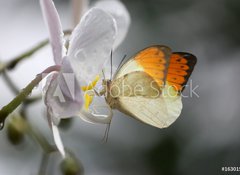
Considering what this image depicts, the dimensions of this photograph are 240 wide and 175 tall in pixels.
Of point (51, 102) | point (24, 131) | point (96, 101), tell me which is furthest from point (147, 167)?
point (51, 102)

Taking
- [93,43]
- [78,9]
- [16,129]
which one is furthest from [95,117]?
[78,9]

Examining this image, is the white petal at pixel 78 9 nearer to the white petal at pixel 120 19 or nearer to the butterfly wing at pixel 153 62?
the white petal at pixel 120 19

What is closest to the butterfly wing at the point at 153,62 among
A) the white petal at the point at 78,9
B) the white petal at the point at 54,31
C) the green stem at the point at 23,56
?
the white petal at the point at 54,31

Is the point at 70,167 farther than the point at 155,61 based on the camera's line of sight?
Yes

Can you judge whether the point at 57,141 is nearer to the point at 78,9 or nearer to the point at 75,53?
the point at 75,53

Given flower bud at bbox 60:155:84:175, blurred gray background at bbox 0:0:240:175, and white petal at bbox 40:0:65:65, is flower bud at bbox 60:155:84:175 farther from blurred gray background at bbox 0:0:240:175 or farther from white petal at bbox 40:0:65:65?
blurred gray background at bbox 0:0:240:175

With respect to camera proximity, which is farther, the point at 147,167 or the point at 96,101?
the point at 147,167

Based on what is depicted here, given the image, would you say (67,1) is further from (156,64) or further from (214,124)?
(156,64)

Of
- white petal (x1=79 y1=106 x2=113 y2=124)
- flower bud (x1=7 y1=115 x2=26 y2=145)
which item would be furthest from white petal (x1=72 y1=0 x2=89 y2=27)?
white petal (x1=79 y1=106 x2=113 y2=124)
